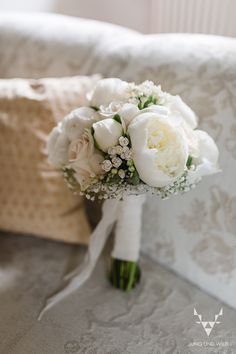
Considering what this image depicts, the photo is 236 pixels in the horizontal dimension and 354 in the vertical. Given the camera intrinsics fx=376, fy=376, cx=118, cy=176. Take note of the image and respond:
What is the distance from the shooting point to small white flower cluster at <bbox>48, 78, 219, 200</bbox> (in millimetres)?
675

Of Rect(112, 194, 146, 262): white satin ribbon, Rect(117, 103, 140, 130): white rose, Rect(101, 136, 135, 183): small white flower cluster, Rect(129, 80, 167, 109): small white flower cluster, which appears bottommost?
Rect(112, 194, 146, 262): white satin ribbon

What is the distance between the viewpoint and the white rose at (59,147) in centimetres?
81

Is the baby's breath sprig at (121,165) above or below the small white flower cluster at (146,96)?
below

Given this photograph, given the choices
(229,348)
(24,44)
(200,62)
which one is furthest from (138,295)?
(24,44)

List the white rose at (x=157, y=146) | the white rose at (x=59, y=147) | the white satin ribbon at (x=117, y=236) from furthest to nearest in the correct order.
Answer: the white satin ribbon at (x=117, y=236), the white rose at (x=59, y=147), the white rose at (x=157, y=146)

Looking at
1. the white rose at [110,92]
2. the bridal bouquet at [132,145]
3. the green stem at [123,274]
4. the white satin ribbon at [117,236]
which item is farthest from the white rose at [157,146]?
the green stem at [123,274]

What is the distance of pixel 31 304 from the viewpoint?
3.01 ft

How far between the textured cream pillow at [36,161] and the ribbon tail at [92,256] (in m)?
0.09

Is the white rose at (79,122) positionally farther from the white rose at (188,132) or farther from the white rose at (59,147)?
the white rose at (188,132)

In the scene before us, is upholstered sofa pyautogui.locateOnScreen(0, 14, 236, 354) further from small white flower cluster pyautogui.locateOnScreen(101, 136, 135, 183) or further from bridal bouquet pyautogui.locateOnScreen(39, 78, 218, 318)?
small white flower cluster pyautogui.locateOnScreen(101, 136, 135, 183)

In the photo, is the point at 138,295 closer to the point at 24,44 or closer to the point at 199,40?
the point at 199,40

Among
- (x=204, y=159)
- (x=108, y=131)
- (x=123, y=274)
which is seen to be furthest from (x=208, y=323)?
(x=108, y=131)

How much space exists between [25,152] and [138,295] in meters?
0.48

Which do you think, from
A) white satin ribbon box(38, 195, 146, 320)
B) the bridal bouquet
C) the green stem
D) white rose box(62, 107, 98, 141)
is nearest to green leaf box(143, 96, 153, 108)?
the bridal bouquet
